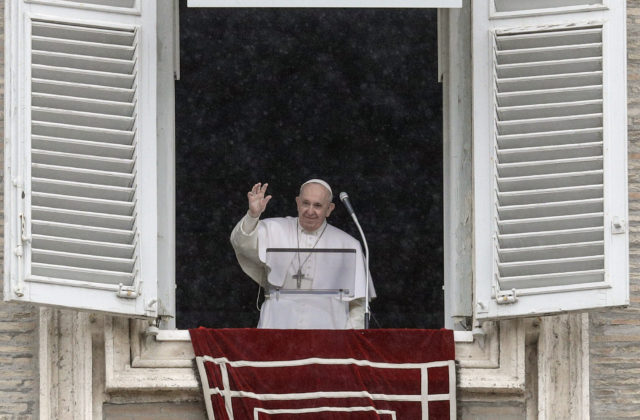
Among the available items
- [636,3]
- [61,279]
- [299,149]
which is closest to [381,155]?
[299,149]

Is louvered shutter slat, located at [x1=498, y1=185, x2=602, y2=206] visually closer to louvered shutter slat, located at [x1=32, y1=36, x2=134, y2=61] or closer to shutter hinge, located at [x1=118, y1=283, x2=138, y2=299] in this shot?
shutter hinge, located at [x1=118, y1=283, x2=138, y2=299]

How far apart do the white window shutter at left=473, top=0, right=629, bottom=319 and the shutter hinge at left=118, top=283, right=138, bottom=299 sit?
4.85ft

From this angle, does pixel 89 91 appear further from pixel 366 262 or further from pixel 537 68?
pixel 537 68

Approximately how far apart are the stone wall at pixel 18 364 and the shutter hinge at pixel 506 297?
2041 millimetres

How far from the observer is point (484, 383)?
11.4 meters

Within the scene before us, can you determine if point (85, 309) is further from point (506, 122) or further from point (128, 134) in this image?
point (506, 122)

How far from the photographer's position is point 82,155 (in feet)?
37.1

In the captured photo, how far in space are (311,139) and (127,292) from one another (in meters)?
3.85

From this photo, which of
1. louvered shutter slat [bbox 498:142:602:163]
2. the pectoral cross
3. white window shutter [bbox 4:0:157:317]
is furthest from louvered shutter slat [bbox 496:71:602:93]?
white window shutter [bbox 4:0:157:317]

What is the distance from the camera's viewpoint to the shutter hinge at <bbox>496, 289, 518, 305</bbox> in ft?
36.9

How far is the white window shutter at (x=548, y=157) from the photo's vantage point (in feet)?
37.0

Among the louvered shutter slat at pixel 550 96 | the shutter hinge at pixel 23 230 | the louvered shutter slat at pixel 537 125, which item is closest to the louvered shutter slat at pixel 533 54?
the louvered shutter slat at pixel 550 96

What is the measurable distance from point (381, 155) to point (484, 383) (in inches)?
146

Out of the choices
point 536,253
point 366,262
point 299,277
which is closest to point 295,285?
point 299,277
